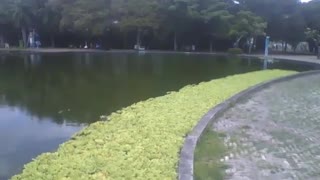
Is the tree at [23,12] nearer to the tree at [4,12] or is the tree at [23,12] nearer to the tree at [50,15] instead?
the tree at [4,12]

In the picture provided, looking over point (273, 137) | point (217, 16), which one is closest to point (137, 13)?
point (217, 16)

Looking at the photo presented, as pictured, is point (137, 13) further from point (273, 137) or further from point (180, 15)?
point (273, 137)

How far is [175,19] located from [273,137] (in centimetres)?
2879

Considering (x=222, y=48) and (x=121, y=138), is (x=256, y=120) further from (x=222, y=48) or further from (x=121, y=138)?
(x=222, y=48)

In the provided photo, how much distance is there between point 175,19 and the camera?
3394cm

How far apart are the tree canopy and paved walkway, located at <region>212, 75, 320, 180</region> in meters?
23.8

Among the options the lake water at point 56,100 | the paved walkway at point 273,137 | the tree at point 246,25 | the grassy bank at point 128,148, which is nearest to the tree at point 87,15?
the tree at point 246,25

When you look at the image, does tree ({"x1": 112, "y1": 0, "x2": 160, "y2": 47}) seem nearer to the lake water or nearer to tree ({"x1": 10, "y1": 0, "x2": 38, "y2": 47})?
tree ({"x1": 10, "y1": 0, "x2": 38, "y2": 47})

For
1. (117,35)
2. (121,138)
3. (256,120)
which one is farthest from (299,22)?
(121,138)

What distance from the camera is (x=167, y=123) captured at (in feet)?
20.8

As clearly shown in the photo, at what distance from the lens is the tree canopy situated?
32.9 m

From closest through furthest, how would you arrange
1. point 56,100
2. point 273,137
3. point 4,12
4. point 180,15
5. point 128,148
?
point 128,148 → point 273,137 → point 56,100 → point 180,15 → point 4,12

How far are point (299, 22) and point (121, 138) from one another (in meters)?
32.0

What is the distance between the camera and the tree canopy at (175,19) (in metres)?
32.9
